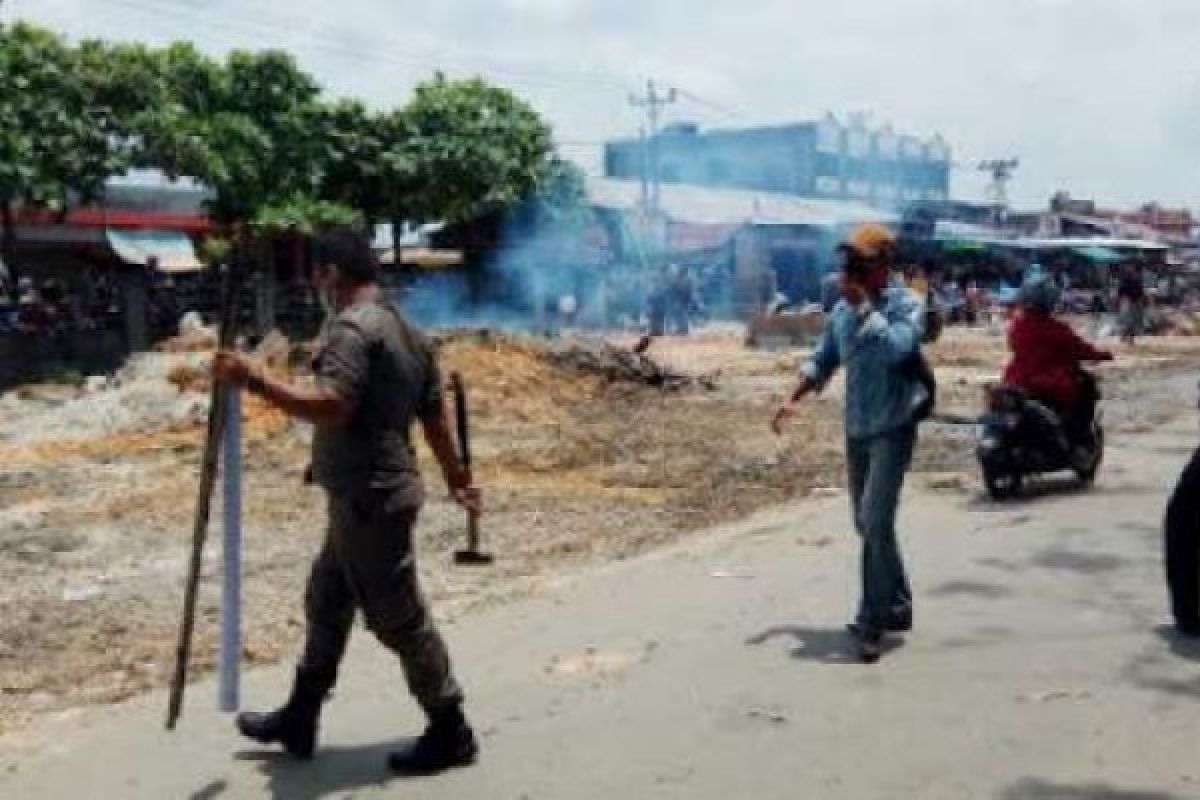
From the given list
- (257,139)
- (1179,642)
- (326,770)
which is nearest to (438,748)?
(326,770)

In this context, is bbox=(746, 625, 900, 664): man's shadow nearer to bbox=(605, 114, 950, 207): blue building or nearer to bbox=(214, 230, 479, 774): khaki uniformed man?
bbox=(214, 230, 479, 774): khaki uniformed man

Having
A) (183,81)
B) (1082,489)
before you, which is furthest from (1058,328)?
(183,81)

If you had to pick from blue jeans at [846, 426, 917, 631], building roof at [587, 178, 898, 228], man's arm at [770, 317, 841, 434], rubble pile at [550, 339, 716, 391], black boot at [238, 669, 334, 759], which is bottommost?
rubble pile at [550, 339, 716, 391]

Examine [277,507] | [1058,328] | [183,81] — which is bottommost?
[277,507]

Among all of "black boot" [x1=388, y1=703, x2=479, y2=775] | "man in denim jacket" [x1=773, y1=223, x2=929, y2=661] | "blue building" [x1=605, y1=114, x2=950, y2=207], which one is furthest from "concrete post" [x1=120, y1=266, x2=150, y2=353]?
"blue building" [x1=605, y1=114, x2=950, y2=207]

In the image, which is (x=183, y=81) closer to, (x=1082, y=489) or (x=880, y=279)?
(x=1082, y=489)

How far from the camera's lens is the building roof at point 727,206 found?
146ft

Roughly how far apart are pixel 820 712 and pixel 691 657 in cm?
96

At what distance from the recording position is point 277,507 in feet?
37.5

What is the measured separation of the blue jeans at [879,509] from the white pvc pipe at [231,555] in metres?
2.52

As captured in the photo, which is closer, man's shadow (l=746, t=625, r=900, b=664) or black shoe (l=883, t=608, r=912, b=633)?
man's shadow (l=746, t=625, r=900, b=664)

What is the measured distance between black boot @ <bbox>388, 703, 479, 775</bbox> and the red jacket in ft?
21.4

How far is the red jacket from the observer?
10289mm

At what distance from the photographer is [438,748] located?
483cm
